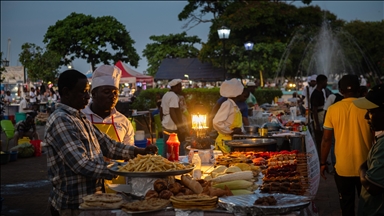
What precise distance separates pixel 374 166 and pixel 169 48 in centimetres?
10567

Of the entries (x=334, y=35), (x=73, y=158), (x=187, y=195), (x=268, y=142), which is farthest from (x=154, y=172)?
(x=334, y=35)

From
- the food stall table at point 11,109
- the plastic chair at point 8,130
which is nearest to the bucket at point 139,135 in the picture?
the plastic chair at point 8,130

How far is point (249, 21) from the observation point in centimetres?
4647

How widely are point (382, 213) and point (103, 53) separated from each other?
197ft

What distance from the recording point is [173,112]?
1298cm

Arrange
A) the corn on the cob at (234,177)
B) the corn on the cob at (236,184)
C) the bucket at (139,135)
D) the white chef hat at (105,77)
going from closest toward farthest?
1. the corn on the cob at (236,184)
2. the corn on the cob at (234,177)
3. the white chef hat at (105,77)
4. the bucket at (139,135)

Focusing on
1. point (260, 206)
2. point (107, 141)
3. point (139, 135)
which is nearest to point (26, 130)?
point (139, 135)

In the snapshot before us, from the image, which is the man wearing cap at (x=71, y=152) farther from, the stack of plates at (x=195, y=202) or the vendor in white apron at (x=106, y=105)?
the vendor in white apron at (x=106, y=105)

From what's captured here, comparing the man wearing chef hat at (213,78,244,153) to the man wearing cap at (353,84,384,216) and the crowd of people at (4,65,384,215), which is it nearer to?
the crowd of people at (4,65,384,215)

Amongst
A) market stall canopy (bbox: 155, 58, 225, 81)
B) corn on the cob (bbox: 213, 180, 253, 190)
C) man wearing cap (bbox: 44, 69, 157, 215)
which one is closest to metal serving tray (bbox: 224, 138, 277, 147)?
corn on the cob (bbox: 213, 180, 253, 190)

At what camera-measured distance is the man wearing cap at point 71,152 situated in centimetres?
448

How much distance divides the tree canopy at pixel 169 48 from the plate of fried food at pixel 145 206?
339 feet

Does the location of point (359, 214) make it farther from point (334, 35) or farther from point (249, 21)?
point (334, 35)

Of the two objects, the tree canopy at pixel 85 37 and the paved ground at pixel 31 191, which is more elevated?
the tree canopy at pixel 85 37
